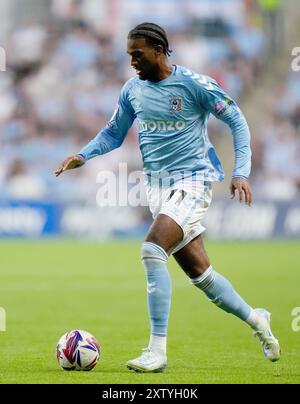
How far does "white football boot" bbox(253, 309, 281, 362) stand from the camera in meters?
7.02

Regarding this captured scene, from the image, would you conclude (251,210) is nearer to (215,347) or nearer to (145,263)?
(215,347)

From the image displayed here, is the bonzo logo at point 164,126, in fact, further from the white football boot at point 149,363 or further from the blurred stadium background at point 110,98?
the blurred stadium background at point 110,98

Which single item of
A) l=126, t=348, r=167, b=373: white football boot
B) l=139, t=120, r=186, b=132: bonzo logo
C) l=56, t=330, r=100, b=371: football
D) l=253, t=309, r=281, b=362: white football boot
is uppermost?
l=139, t=120, r=186, b=132: bonzo logo

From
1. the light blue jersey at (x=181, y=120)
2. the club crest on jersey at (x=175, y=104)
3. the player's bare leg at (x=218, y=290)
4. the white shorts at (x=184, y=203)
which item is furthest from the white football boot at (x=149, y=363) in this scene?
the club crest on jersey at (x=175, y=104)

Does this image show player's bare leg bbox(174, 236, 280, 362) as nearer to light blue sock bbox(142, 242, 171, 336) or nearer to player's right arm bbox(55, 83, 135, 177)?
light blue sock bbox(142, 242, 171, 336)

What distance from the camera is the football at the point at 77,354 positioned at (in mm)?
6816

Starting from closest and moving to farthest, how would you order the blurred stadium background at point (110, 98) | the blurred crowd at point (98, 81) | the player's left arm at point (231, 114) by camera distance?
the player's left arm at point (231, 114), the blurred stadium background at point (110, 98), the blurred crowd at point (98, 81)

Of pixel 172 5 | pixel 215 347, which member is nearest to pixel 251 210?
pixel 172 5

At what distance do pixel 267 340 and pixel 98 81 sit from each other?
1720 centimetres

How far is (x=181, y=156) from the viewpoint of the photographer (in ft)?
23.5

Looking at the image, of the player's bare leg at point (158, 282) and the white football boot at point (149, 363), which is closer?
the white football boot at point (149, 363)

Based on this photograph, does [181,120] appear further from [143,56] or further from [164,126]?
[143,56]

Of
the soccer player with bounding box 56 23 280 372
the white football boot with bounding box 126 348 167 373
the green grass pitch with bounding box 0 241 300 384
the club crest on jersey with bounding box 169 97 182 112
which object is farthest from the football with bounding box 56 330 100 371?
the club crest on jersey with bounding box 169 97 182 112

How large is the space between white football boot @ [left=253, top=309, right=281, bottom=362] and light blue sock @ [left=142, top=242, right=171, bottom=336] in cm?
71
